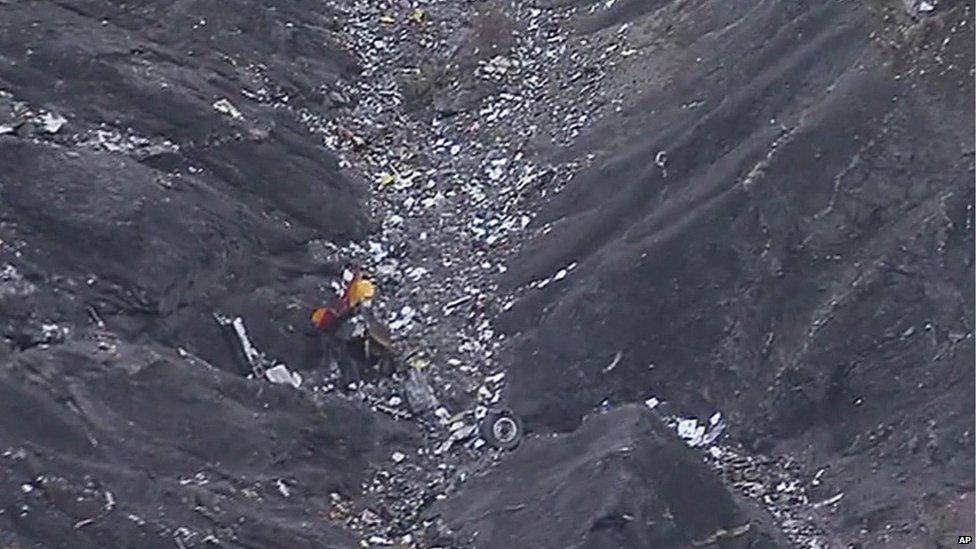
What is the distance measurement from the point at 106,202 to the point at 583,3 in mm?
6712

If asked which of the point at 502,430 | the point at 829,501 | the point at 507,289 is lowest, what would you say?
the point at 829,501

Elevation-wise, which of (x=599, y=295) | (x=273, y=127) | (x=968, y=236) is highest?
(x=273, y=127)

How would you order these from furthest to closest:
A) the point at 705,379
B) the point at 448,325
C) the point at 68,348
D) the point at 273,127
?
the point at 273,127 → the point at 448,325 → the point at 705,379 → the point at 68,348

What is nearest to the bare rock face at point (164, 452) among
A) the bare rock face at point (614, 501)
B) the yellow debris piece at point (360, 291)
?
the bare rock face at point (614, 501)

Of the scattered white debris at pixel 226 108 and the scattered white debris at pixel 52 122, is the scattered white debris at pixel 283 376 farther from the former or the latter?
the scattered white debris at pixel 226 108

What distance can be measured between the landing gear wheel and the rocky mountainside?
0.46 feet

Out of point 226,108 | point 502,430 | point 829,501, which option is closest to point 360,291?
point 502,430

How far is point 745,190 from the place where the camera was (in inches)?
496

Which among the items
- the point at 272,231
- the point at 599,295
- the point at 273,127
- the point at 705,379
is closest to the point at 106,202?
the point at 272,231

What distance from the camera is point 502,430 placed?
39.3ft

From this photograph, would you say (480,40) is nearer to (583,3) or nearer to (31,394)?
(583,3)

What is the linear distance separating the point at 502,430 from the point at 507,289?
6.02 ft

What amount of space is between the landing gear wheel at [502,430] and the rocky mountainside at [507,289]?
0.46 ft

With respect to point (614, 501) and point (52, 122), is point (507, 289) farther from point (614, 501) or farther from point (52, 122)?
point (52, 122)
